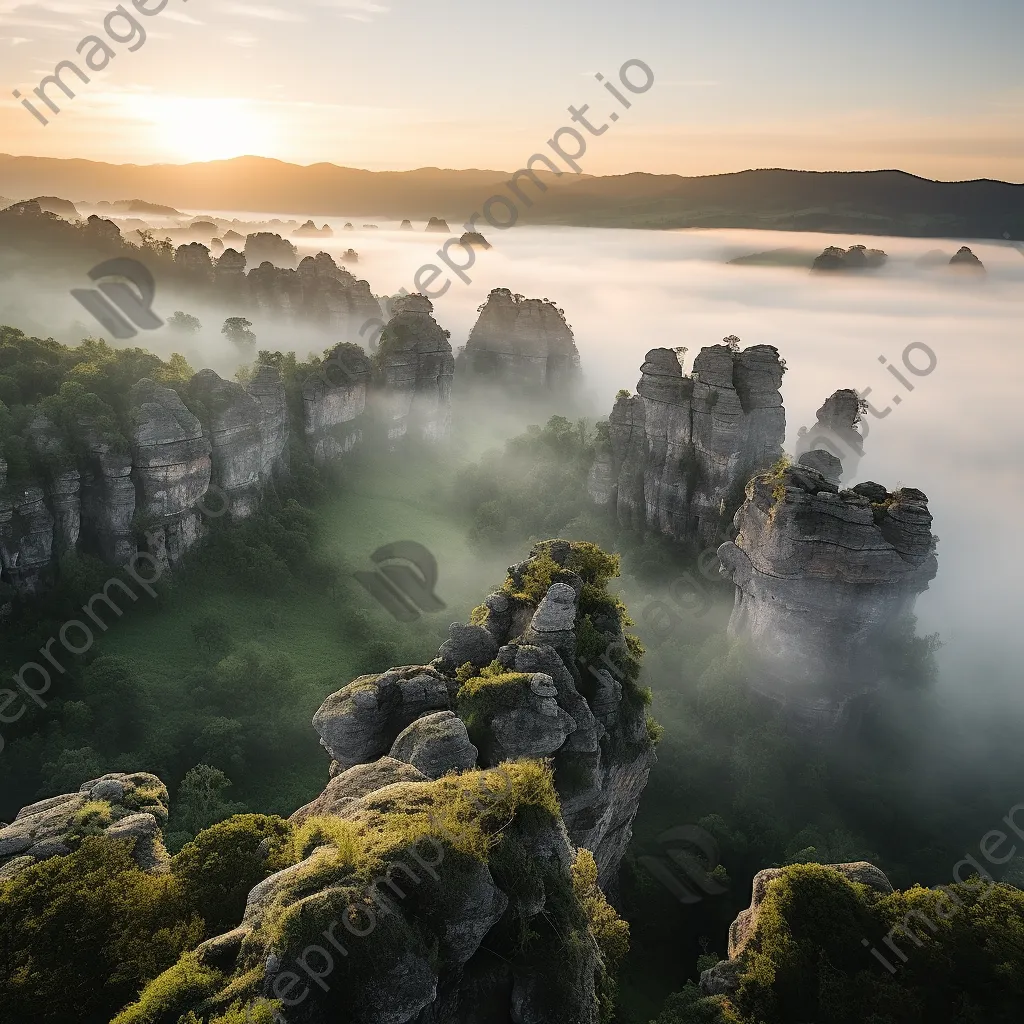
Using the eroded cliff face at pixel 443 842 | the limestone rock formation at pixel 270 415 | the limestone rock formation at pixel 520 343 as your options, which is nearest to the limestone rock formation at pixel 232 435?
the limestone rock formation at pixel 270 415

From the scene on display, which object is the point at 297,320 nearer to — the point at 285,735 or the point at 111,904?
the point at 285,735

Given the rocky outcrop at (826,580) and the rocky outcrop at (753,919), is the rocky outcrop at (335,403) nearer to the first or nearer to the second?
the rocky outcrop at (826,580)

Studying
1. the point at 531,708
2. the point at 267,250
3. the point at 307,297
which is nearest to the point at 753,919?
the point at 531,708

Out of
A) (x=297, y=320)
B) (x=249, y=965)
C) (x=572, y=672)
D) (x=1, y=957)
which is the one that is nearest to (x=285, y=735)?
(x=572, y=672)

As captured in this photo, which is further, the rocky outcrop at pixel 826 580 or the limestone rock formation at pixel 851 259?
the limestone rock formation at pixel 851 259

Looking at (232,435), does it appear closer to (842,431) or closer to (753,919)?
(753,919)
